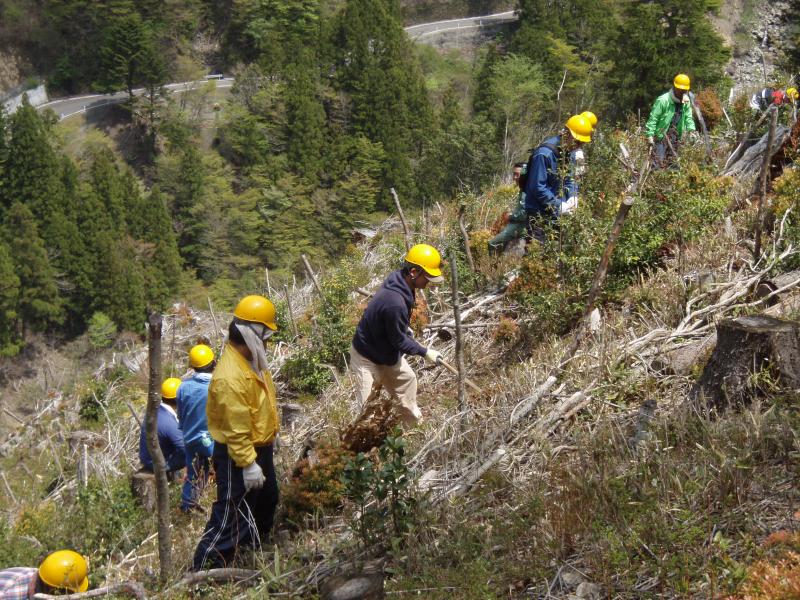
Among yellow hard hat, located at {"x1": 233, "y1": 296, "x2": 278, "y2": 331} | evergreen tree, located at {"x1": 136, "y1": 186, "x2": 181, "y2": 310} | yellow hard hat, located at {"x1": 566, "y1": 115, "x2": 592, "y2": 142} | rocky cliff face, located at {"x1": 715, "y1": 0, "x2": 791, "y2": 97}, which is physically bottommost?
evergreen tree, located at {"x1": 136, "y1": 186, "x2": 181, "y2": 310}

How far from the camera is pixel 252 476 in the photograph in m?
3.73

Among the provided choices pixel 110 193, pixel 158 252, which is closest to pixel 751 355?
pixel 158 252

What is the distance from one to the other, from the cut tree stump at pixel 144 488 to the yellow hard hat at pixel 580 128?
4337 mm

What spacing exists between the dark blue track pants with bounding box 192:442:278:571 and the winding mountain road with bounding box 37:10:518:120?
44.1m

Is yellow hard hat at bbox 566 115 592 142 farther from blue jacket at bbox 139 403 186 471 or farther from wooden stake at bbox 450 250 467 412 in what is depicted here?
blue jacket at bbox 139 403 186 471

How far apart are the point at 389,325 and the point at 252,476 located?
143cm

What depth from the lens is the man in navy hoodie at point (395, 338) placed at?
15.4 feet

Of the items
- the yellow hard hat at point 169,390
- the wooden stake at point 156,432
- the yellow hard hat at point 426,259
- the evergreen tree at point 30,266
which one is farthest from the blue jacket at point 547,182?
the evergreen tree at point 30,266

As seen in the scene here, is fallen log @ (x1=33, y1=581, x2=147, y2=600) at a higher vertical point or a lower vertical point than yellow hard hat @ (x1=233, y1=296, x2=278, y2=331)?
lower

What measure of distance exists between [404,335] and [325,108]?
120 feet

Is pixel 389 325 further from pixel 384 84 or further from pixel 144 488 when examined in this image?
pixel 384 84

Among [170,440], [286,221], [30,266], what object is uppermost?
[170,440]

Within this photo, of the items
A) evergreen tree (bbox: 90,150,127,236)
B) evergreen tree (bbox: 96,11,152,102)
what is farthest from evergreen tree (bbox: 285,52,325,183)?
evergreen tree (bbox: 96,11,152,102)

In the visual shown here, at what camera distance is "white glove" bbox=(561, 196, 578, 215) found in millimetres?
5908
